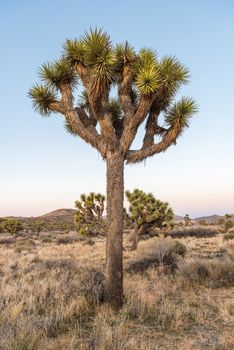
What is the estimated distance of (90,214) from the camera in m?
18.2

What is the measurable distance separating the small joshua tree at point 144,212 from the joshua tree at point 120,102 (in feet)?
39.5

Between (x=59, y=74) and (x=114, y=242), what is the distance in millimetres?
4404

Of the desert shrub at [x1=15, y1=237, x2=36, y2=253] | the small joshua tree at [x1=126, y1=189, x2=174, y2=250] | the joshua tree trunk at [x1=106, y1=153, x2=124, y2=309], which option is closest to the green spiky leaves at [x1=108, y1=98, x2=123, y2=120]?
the joshua tree trunk at [x1=106, y1=153, x2=124, y2=309]

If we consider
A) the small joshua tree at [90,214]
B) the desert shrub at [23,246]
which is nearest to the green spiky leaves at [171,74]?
the small joshua tree at [90,214]

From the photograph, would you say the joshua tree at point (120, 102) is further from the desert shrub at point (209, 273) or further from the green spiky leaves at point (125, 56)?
the desert shrub at point (209, 273)

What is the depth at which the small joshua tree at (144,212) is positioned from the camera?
825 inches

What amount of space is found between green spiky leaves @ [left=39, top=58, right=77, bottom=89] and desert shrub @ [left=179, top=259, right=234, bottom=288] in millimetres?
6484

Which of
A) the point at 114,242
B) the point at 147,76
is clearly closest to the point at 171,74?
the point at 147,76

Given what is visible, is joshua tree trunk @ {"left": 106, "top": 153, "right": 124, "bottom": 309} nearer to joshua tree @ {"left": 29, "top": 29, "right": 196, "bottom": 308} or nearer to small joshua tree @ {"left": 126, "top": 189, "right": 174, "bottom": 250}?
joshua tree @ {"left": 29, "top": 29, "right": 196, "bottom": 308}

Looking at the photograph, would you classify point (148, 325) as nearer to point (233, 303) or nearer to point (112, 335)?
point (112, 335)

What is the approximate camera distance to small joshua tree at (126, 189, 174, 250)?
20.9m

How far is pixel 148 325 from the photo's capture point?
6.33 meters

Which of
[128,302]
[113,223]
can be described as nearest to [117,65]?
[113,223]

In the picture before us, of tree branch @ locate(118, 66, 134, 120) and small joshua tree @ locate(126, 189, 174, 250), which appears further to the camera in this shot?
small joshua tree @ locate(126, 189, 174, 250)
